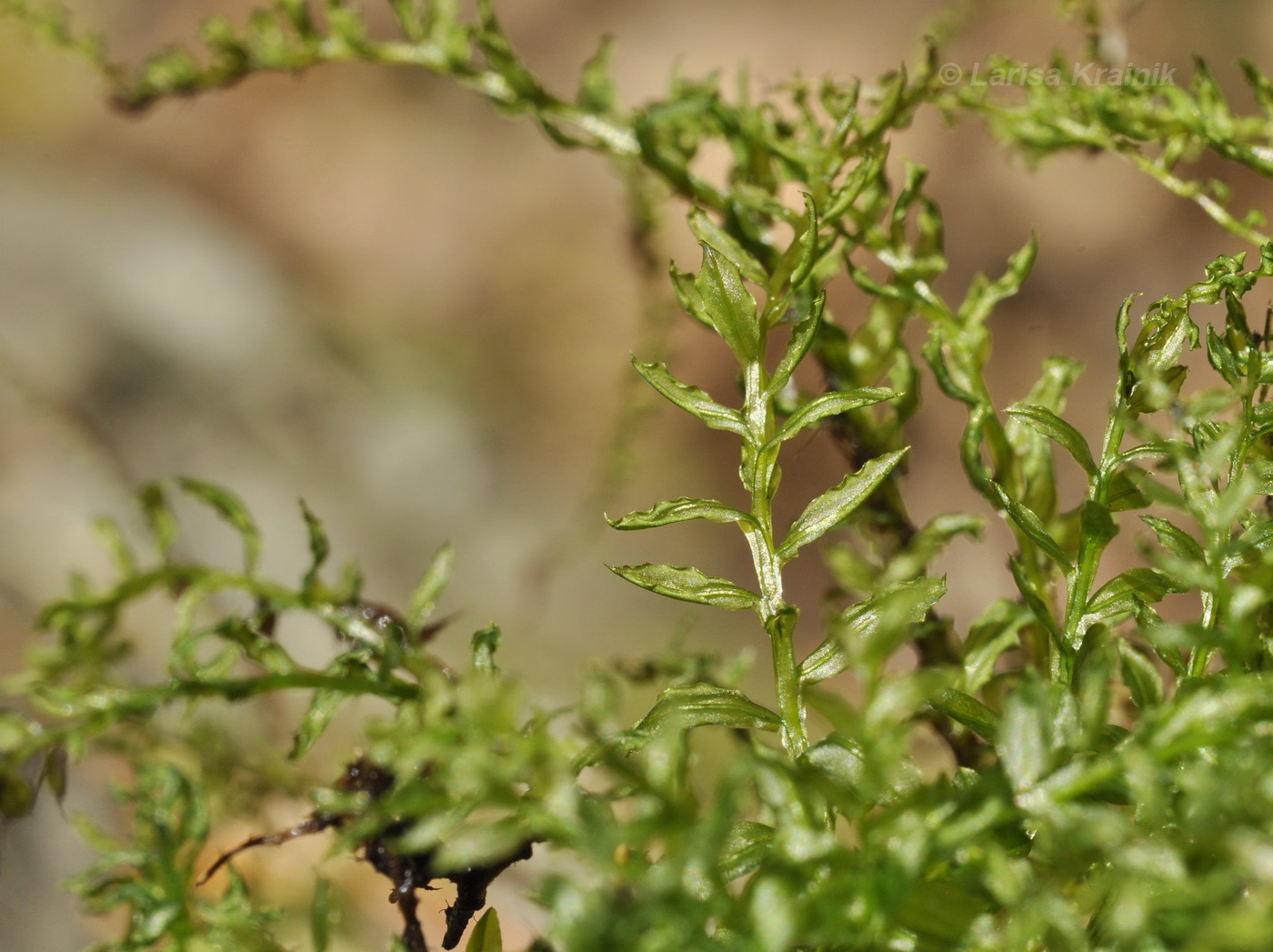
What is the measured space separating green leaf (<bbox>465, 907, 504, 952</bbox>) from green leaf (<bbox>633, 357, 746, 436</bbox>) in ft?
0.61

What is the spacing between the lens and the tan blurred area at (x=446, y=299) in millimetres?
1127

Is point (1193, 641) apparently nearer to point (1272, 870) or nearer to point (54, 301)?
point (1272, 870)

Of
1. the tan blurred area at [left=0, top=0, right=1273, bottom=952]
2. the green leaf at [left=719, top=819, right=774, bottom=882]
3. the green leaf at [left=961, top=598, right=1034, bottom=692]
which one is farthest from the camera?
the tan blurred area at [left=0, top=0, right=1273, bottom=952]

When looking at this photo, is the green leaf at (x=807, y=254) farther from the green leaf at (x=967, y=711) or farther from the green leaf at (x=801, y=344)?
the green leaf at (x=967, y=711)

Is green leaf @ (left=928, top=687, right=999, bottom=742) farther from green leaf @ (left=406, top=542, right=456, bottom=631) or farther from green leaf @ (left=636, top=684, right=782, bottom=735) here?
green leaf @ (left=406, top=542, right=456, bottom=631)

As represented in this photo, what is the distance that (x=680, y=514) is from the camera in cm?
31

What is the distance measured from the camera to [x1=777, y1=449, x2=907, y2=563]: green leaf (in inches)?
12.5

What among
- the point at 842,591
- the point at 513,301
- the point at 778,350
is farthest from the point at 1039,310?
the point at 842,591

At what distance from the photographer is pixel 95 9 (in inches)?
48.4

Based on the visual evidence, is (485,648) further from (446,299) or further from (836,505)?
(446,299)

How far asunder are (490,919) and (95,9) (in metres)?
1.28
